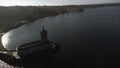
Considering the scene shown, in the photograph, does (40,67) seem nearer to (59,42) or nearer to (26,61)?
(26,61)

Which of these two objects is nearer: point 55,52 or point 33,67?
point 33,67

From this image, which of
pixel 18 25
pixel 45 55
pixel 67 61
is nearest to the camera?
pixel 67 61

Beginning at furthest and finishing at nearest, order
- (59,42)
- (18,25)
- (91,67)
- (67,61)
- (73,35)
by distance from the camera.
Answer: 1. (18,25)
2. (73,35)
3. (59,42)
4. (67,61)
5. (91,67)

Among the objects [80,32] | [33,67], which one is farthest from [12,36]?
[33,67]

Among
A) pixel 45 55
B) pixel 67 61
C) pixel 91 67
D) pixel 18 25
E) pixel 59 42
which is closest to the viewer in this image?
pixel 91 67

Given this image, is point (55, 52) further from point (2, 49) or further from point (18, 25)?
point (18, 25)

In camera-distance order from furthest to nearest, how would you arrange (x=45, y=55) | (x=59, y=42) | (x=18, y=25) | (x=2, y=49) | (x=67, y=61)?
(x=18, y=25) → (x=59, y=42) → (x=2, y=49) → (x=45, y=55) → (x=67, y=61)

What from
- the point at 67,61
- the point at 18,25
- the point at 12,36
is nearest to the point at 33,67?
the point at 67,61

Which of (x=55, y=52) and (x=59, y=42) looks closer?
(x=55, y=52)
